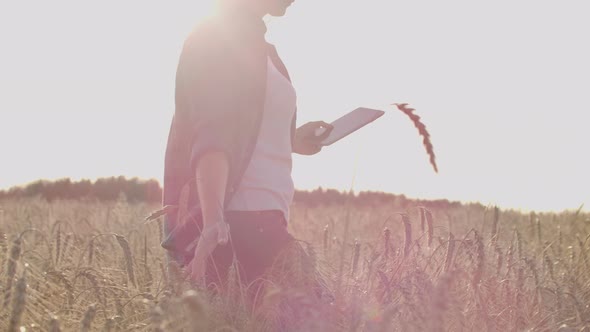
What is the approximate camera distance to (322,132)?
11.4 feet

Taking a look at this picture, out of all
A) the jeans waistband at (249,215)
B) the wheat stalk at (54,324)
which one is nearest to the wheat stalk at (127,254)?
the jeans waistband at (249,215)

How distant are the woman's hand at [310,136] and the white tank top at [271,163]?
17.5 inches

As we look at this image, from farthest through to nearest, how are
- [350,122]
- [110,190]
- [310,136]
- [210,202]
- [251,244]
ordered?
[110,190] < [310,136] < [350,122] < [251,244] < [210,202]

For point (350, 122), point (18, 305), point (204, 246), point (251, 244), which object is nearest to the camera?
point (18, 305)

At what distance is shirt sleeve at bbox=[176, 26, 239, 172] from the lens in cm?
256

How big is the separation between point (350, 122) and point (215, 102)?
2.59ft

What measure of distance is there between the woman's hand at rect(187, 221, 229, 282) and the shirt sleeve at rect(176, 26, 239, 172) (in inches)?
10.0

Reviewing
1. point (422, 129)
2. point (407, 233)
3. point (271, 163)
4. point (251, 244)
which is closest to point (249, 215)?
→ point (251, 244)

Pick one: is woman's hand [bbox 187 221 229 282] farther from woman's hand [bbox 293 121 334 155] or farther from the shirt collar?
woman's hand [bbox 293 121 334 155]

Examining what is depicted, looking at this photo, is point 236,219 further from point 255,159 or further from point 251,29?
point 251,29

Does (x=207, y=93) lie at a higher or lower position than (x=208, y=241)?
higher

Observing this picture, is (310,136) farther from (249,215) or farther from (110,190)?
(110,190)

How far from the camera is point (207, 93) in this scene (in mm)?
2654

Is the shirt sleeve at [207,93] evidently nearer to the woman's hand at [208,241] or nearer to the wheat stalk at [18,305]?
the woman's hand at [208,241]
